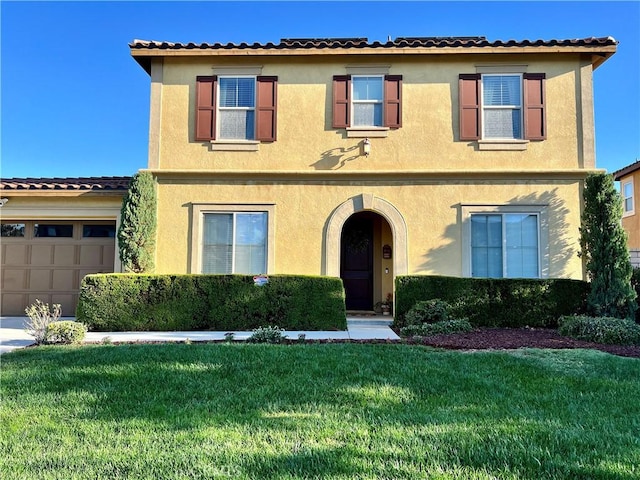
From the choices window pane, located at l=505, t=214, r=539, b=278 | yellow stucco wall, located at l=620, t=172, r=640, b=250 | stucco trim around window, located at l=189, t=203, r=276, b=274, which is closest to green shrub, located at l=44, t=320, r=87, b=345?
stucco trim around window, located at l=189, t=203, r=276, b=274

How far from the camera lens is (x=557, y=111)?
10906 millimetres

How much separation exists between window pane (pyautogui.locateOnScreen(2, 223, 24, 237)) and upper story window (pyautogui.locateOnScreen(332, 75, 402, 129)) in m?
8.75

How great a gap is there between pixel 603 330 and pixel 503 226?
3.73 meters

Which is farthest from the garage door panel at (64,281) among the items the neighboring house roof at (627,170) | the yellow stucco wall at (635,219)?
the yellow stucco wall at (635,219)

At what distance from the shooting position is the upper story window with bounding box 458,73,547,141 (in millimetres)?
10836

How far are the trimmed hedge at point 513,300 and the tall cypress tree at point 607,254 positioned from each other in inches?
15.9

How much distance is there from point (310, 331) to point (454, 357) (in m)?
3.64

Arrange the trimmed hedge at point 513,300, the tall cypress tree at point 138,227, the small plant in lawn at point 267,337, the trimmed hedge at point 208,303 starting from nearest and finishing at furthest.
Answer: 1. the small plant in lawn at point 267,337
2. the trimmed hedge at point 208,303
3. the trimmed hedge at point 513,300
4. the tall cypress tree at point 138,227

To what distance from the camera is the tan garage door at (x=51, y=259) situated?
36.9ft

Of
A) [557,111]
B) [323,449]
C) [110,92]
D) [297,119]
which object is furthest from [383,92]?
[110,92]

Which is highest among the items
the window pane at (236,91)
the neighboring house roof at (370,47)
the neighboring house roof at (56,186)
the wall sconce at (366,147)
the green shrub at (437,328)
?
the neighboring house roof at (370,47)

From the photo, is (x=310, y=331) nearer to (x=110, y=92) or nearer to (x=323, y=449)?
(x=323, y=449)

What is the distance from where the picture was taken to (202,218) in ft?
36.2

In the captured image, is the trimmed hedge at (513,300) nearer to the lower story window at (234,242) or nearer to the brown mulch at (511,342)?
the brown mulch at (511,342)
